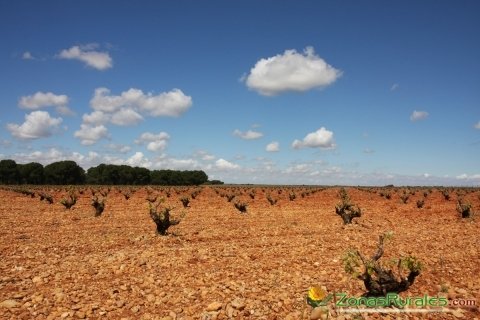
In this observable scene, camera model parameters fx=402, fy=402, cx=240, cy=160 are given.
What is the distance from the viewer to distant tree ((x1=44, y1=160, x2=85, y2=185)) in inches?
5477

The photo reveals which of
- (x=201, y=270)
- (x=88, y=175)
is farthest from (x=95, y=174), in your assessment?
(x=201, y=270)

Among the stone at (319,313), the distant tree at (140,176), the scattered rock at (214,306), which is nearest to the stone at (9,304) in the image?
the scattered rock at (214,306)

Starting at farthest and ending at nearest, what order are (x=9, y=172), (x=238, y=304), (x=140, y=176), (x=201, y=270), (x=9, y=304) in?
(x=140, y=176) → (x=9, y=172) → (x=201, y=270) → (x=9, y=304) → (x=238, y=304)

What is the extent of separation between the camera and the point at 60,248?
1589cm

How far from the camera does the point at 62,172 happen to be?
457 ft

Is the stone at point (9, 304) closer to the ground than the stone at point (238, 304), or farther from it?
closer to the ground

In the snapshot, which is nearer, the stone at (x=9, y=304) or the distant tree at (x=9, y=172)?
the stone at (x=9, y=304)

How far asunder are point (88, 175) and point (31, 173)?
853 inches

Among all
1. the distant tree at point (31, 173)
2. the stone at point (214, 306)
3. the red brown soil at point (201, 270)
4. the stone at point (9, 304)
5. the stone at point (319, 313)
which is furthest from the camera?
the distant tree at point (31, 173)

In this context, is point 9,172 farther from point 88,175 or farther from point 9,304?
point 9,304

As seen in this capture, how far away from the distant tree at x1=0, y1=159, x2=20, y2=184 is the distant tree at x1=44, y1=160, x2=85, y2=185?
9.85 metres

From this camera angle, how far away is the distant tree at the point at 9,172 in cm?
13825

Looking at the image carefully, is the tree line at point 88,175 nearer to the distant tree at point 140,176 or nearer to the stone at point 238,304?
the distant tree at point 140,176

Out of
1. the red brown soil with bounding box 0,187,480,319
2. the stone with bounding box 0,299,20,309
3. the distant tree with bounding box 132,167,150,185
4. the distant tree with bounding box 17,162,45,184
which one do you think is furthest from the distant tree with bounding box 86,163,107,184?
the stone with bounding box 0,299,20,309
